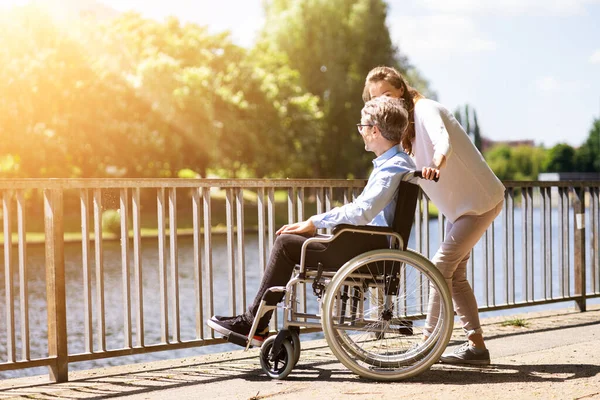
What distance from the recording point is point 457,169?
445cm

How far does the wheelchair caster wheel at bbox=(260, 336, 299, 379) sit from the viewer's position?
412 cm

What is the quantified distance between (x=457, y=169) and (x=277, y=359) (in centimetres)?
133

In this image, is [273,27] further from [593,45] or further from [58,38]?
[593,45]

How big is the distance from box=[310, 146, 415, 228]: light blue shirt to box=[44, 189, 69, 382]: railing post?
1.30 meters

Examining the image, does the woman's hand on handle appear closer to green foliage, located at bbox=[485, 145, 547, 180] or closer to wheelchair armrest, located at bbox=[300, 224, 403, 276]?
wheelchair armrest, located at bbox=[300, 224, 403, 276]

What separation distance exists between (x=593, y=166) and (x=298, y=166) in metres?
81.4

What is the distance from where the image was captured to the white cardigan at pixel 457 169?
441 cm

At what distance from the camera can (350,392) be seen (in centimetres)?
384

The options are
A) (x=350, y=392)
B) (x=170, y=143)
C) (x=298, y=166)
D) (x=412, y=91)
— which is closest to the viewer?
(x=350, y=392)

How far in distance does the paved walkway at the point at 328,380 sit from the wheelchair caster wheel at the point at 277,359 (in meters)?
0.05

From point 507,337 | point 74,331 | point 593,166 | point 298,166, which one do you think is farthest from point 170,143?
point 593,166

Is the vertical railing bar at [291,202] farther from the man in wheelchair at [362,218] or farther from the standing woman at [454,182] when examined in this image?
Result: the man in wheelchair at [362,218]

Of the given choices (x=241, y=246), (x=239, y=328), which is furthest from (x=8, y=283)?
(x=241, y=246)

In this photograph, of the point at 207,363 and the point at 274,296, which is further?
the point at 207,363
